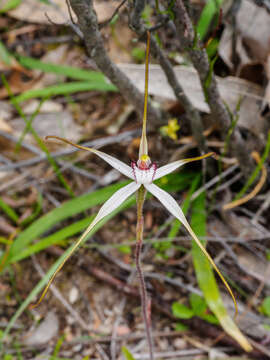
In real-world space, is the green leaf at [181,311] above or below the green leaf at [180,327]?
above

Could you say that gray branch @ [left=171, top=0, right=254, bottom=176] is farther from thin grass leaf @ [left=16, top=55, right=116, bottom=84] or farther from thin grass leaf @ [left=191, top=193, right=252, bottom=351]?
thin grass leaf @ [left=16, top=55, right=116, bottom=84]

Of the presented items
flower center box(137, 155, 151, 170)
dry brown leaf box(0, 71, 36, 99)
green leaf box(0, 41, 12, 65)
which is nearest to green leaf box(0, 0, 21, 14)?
green leaf box(0, 41, 12, 65)

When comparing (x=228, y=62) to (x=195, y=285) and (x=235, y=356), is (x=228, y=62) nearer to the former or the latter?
(x=195, y=285)

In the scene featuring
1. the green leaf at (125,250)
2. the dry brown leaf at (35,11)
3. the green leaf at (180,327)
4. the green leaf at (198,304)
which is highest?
the dry brown leaf at (35,11)

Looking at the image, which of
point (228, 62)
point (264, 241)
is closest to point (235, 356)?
point (264, 241)

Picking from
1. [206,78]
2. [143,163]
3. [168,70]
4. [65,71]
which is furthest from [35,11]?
[143,163]

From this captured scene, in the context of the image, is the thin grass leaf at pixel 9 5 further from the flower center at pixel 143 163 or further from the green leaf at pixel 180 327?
the green leaf at pixel 180 327

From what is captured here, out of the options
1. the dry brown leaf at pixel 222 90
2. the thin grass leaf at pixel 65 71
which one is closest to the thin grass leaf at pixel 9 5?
the thin grass leaf at pixel 65 71
